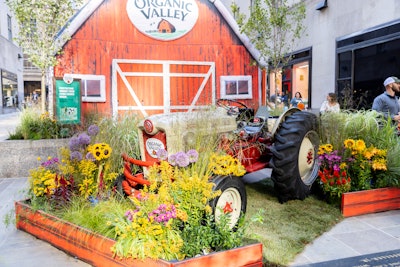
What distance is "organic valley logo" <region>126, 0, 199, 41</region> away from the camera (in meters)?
9.43

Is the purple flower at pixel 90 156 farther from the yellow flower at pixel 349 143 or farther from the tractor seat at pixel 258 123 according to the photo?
the yellow flower at pixel 349 143

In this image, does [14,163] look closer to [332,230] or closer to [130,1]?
[130,1]

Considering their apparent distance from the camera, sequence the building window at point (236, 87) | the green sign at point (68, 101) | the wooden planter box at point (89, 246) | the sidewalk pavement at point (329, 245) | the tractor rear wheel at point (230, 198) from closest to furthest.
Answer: the wooden planter box at point (89, 246) → the sidewalk pavement at point (329, 245) → the tractor rear wheel at point (230, 198) → the green sign at point (68, 101) → the building window at point (236, 87)

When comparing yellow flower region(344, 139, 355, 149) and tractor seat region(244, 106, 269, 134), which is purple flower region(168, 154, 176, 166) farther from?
yellow flower region(344, 139, 355, 149)

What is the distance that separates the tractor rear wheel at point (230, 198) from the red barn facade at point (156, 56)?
5.29 m

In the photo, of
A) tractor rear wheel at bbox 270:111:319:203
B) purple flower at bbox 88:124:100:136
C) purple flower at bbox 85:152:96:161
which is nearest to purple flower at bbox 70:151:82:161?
purple flower at bbox 85:152:96:161

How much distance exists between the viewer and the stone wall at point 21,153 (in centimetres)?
687

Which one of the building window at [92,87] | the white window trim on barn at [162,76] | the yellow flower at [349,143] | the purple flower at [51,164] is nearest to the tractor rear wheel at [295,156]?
the yellow flower at [349,143]

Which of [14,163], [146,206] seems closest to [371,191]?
[146,206]

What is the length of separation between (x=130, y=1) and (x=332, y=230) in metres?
7.54

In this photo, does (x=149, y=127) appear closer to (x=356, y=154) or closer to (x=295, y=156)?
(x=295, y=156)

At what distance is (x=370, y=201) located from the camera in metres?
4.60

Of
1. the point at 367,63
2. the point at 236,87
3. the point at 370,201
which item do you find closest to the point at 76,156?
the point at 370,201

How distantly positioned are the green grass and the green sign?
469 centimetres
